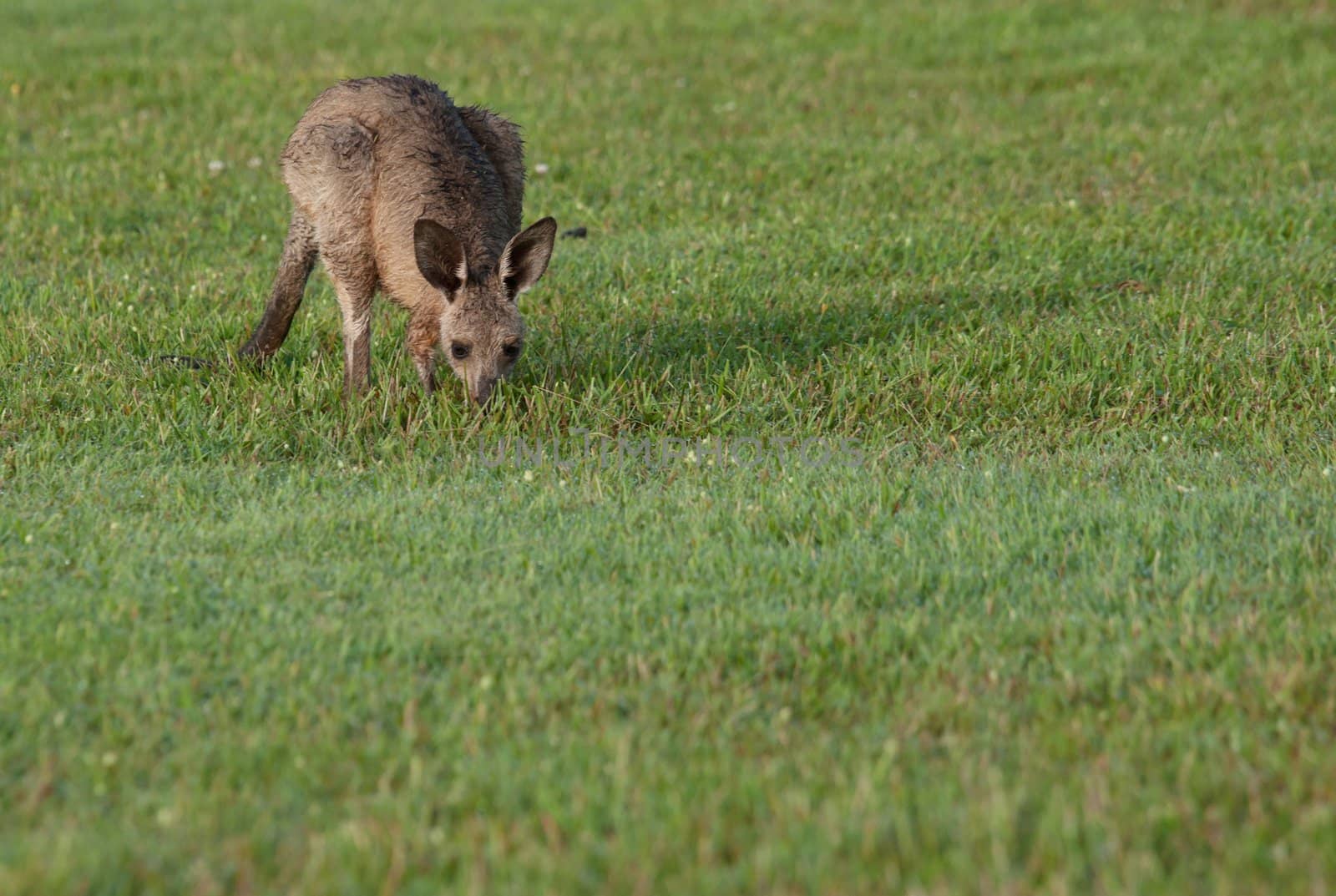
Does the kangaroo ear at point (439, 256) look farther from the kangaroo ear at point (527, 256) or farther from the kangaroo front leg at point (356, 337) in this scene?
the kangaroo front leg at point (356, 337)

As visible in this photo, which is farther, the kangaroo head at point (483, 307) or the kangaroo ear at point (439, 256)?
the kangaroo head at point (483, 307)

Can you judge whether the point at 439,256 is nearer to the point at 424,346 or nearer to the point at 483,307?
the point at 483,307

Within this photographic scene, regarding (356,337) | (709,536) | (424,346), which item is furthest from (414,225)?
(709,536)

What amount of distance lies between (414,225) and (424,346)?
741 millimetres

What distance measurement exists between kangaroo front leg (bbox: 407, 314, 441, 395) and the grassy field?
11cm

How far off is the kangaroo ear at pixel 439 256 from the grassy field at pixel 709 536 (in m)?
0.60

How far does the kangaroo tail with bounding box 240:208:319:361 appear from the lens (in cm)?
796

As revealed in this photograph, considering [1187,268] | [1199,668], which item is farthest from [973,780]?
[1187,268]

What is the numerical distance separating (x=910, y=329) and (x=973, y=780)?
5.06m

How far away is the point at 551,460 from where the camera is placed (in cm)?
677

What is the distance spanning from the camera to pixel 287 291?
7996 millimetres

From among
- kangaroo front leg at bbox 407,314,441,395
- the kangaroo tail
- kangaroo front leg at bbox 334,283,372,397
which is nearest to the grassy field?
kangaroo front leg at bbox 407,314,441,395

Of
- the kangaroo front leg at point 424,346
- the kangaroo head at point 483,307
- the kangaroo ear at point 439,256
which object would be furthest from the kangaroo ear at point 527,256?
the kangaroo front leg at point 424,346

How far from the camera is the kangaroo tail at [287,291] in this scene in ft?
26.1
